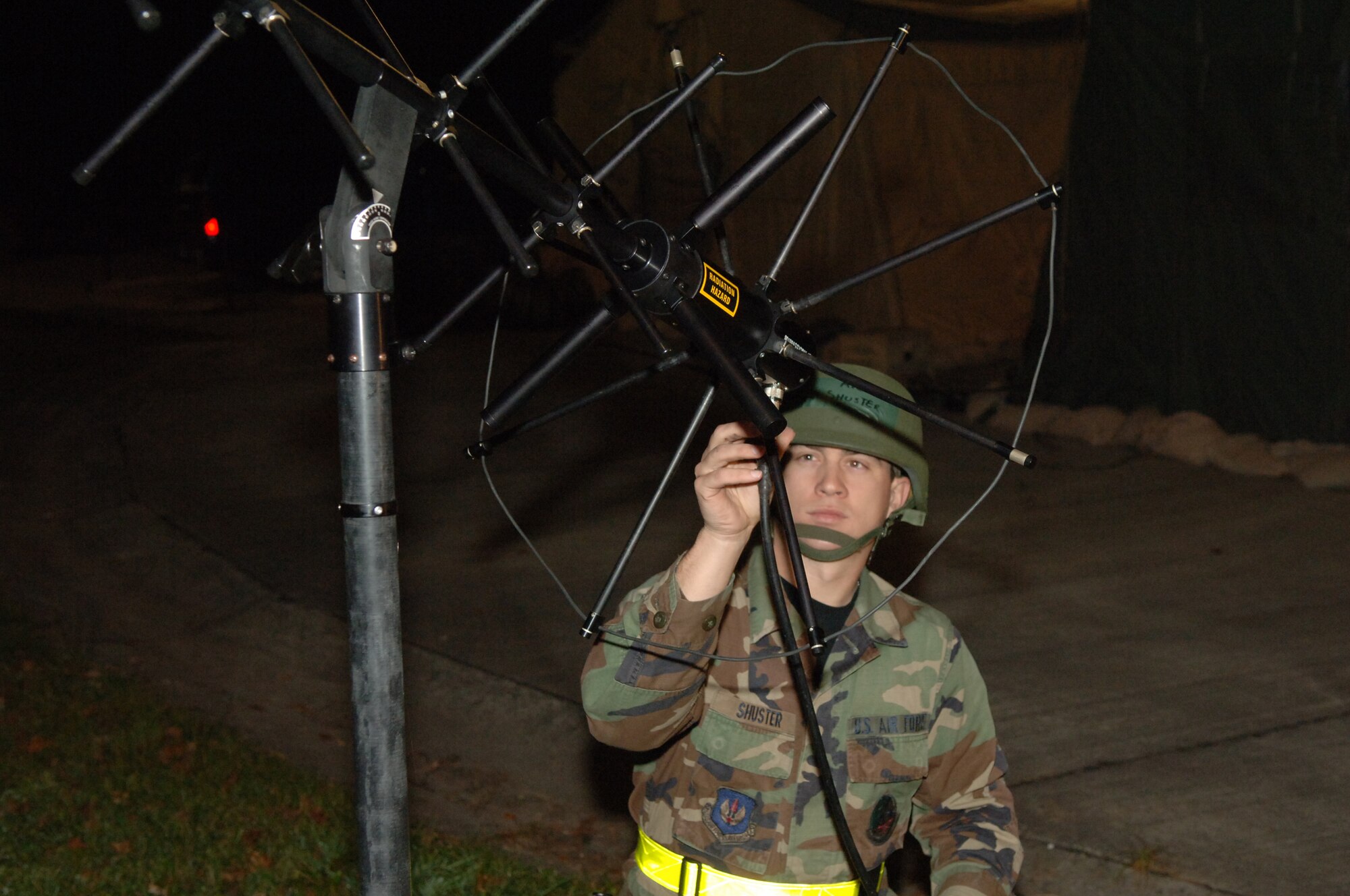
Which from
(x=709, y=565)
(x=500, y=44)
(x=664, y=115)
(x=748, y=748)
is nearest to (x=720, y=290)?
(x=664, y=115)

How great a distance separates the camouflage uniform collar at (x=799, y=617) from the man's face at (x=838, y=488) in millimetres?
143

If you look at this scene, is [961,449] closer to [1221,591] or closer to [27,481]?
[1221,591]

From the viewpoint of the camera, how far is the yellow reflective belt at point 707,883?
8.05ft

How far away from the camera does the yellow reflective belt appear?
2453mm

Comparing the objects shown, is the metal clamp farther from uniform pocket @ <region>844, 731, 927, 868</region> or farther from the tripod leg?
uniform pocket @ <region>844, 731, 927, 868</region>

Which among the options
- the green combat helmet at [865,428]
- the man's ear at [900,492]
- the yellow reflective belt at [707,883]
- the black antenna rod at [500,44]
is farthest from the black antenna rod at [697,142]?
the yellow reflective belt at [707,883]

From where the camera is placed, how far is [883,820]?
259 cm

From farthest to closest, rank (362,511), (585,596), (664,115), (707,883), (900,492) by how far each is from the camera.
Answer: (585,596)
(900,492)
(707,883)
(664,115)
(362,511)

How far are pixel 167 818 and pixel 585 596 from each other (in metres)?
2.47

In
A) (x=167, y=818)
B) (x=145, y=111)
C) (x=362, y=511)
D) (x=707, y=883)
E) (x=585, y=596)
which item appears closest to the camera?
(x=145, y=111)

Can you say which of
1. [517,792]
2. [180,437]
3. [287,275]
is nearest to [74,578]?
[180,437]

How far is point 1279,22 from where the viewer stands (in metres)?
8.44

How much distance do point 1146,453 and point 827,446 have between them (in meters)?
7.13

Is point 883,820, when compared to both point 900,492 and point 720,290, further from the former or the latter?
point 720,290
